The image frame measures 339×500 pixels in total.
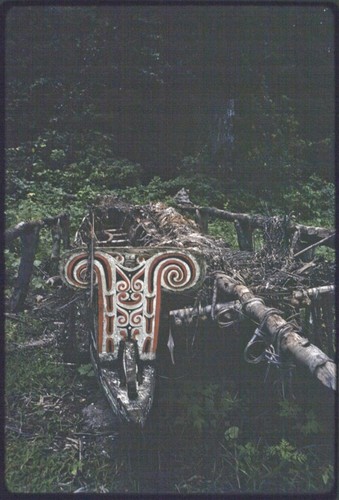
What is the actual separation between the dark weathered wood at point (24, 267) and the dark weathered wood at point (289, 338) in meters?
1.57

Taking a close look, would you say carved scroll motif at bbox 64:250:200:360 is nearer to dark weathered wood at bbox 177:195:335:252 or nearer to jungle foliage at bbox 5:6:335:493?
dark weathered wood at bbox 177:195:335:252

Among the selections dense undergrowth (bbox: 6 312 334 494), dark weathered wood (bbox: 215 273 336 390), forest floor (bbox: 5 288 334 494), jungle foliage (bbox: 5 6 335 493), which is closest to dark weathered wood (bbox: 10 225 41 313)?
forest floor (bbox: 5 288 334 494)

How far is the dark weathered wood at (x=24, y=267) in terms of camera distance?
344cm

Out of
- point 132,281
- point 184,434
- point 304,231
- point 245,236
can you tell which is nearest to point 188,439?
point 184,434

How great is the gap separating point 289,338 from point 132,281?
72 cm

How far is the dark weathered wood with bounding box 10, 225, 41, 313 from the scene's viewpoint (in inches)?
136

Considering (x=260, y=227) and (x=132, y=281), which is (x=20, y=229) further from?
(x=260, y=227)

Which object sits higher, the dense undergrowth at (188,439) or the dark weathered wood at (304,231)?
the dark weathered wood at (304,231)

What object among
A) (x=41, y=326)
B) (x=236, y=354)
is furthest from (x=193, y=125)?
(x=236, y=354)

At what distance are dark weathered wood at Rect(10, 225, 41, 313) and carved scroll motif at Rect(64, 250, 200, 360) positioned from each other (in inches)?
49.4

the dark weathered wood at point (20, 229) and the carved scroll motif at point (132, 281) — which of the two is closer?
the carved scroll motif at point (132, 281)

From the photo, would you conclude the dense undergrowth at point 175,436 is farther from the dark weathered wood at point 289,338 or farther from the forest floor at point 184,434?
the dark weathered wood at point 289,338

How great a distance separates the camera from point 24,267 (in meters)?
3.57

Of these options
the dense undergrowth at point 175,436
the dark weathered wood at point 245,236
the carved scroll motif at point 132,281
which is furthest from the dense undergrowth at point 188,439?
the dark weathered wood at point 245,236
